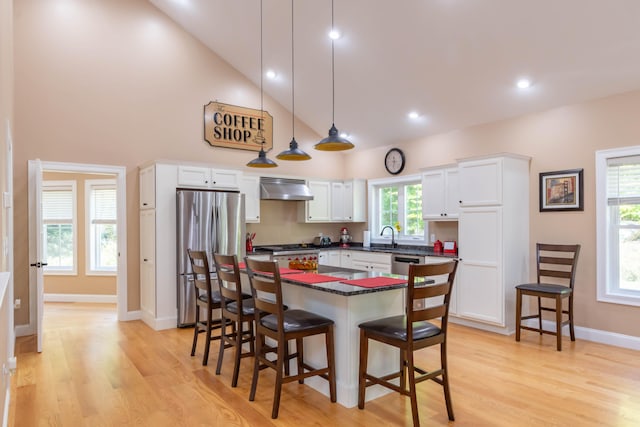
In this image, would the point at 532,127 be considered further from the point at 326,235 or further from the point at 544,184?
the point at 326,235

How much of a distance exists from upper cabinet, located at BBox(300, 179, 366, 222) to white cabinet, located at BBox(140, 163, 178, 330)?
2.46 meters

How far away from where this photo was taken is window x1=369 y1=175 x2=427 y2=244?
6.50m

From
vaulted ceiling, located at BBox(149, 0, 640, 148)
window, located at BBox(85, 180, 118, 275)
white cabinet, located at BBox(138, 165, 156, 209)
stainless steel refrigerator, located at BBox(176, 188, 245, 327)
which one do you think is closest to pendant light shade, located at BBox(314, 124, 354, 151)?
vaulted ceiling, located at BBox(149, 0, 640, 148)

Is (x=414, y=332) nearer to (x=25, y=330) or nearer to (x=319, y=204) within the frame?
(x=319, y=204)

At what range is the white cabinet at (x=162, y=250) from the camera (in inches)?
201

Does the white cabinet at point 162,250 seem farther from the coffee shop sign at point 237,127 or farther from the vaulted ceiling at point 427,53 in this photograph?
the vaulted ceiling at point 427,53

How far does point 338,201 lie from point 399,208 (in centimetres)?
110

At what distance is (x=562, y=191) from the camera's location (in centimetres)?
468

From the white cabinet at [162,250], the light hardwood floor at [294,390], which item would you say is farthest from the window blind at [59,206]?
the light hardwood floor at [294,390]

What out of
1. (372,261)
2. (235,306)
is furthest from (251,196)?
(235,306)

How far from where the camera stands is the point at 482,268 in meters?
4.87

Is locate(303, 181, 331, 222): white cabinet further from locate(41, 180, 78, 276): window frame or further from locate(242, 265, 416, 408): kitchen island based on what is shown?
locate(41, 180, 78, 276): window frame

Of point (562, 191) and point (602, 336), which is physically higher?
point (562, 191)

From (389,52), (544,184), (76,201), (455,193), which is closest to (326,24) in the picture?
(389,52)
